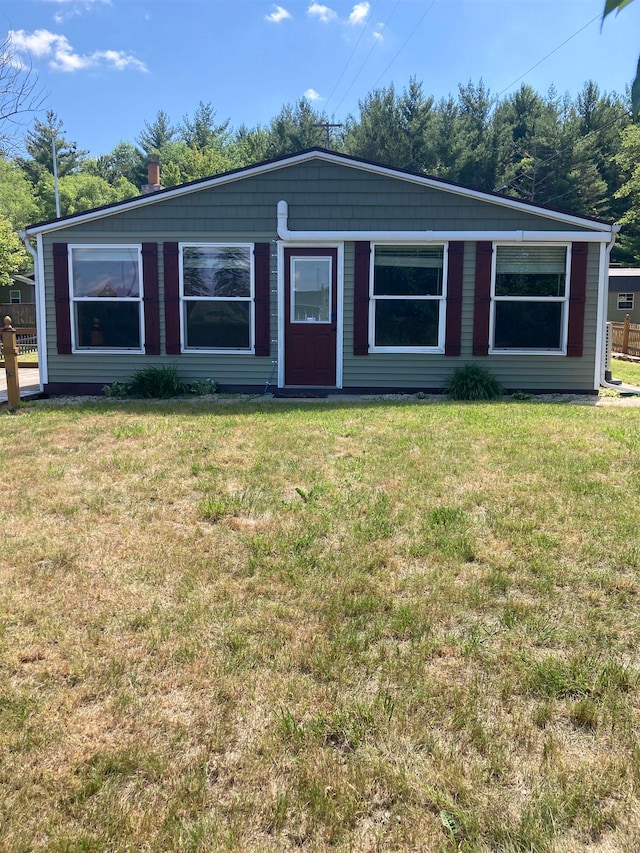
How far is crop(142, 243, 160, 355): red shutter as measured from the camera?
9.08 m

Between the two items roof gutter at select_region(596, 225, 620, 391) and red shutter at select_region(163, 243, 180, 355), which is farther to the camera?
red shutter at select_region(163, 243, 180, 355)

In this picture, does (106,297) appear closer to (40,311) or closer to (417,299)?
(40,311)

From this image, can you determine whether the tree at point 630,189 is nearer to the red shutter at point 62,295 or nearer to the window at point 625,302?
the window at point 625,302

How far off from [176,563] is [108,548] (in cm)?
46

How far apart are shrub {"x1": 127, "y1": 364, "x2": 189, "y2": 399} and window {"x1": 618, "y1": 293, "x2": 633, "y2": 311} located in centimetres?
2391

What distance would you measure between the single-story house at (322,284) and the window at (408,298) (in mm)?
19

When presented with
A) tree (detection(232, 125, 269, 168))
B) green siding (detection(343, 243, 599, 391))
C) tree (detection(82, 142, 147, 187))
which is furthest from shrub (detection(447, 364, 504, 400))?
tree (detection(82, 142, 147, 187))

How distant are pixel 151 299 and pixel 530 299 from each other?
17.6 ft

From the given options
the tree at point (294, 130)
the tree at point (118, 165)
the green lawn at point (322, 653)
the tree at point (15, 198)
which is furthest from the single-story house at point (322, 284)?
the tree at point (118, 165)

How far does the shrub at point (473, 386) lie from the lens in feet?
28.3

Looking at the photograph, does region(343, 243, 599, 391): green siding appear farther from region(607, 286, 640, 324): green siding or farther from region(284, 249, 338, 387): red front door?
region(607, 286, 640, 324): green siding

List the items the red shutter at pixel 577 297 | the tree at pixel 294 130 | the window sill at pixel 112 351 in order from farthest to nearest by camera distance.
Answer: the tree at pixel 294 130
the window sill at pixel 112 351
the red shutter at pixel 577 297

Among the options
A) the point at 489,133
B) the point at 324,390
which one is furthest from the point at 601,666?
the point at 489,133

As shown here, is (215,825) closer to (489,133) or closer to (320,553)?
(320,553)
